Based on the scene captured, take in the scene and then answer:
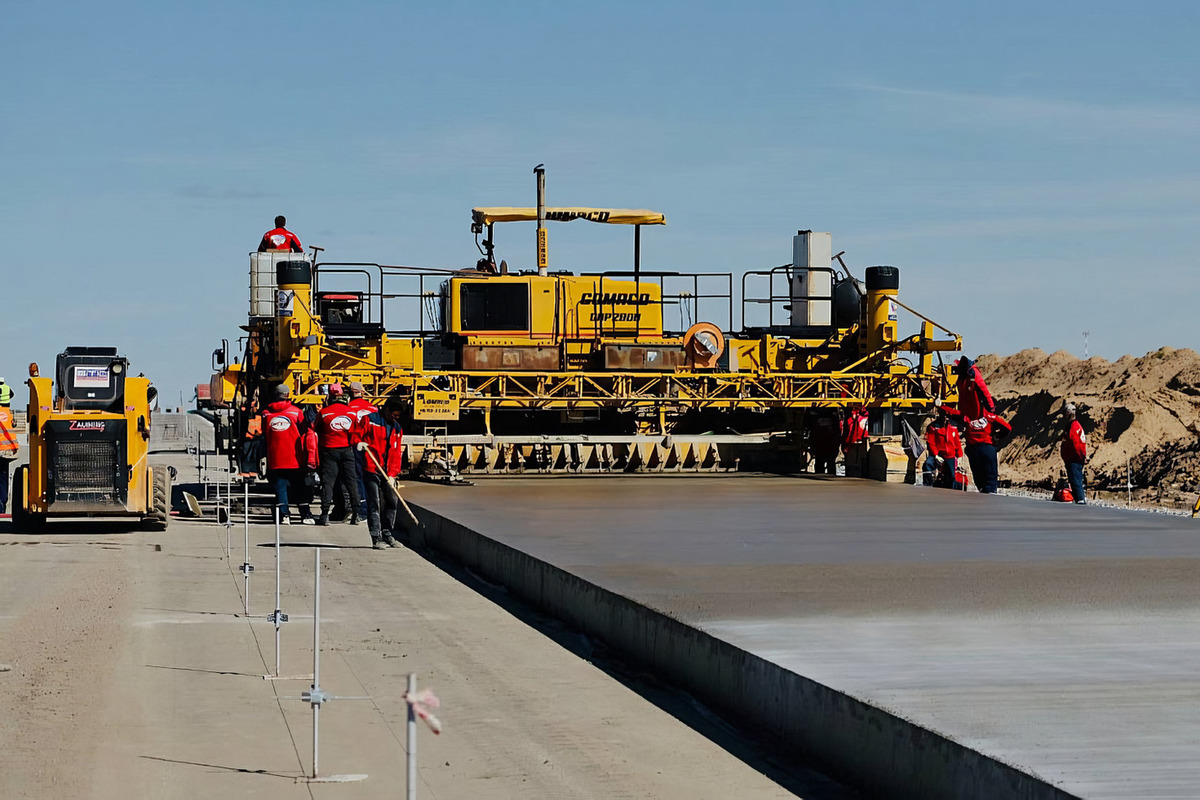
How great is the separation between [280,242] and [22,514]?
28.8ft

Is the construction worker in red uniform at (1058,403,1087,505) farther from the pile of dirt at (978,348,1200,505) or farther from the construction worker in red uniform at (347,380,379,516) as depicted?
the construction worker in red uniform at (347,380,379,516)

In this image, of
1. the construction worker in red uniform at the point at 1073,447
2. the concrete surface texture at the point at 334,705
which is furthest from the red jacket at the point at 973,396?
the concrete surface texture at the point at 334,705

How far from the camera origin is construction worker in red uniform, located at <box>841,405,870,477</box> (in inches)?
1077

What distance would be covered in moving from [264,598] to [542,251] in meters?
16.2

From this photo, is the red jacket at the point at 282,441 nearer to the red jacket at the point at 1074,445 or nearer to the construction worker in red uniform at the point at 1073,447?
the construction worker in red uniform at the point at 1073,447

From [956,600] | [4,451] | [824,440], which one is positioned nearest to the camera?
[956,600]

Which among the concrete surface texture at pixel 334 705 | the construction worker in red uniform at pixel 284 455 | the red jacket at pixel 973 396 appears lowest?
the concrete surface texture at pixel 334 705

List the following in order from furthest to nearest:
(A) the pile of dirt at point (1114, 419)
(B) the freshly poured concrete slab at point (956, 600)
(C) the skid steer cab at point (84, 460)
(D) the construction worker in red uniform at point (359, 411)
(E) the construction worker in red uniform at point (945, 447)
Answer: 1. (A) the pile of dirt at point (1114, 419)
2. (E) the construction worker in red uniform at point (945, 447)
3. (C) the skid steer cab at point (84, 460)
4. (D) the construction worker in red uniform at point (359, 411)
5. (B) the freshly poured concrete slab at point (956, 600)

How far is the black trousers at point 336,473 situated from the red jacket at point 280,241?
7.51 metres

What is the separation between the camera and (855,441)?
2794cm

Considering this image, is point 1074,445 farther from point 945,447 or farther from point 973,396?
point 973,396

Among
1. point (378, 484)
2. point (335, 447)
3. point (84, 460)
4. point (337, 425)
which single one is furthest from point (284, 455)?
point (378, 484)

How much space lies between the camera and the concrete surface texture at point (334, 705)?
704 cm

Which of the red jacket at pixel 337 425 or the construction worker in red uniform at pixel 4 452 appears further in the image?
the construction worker in red uniform at pixel 4 452
